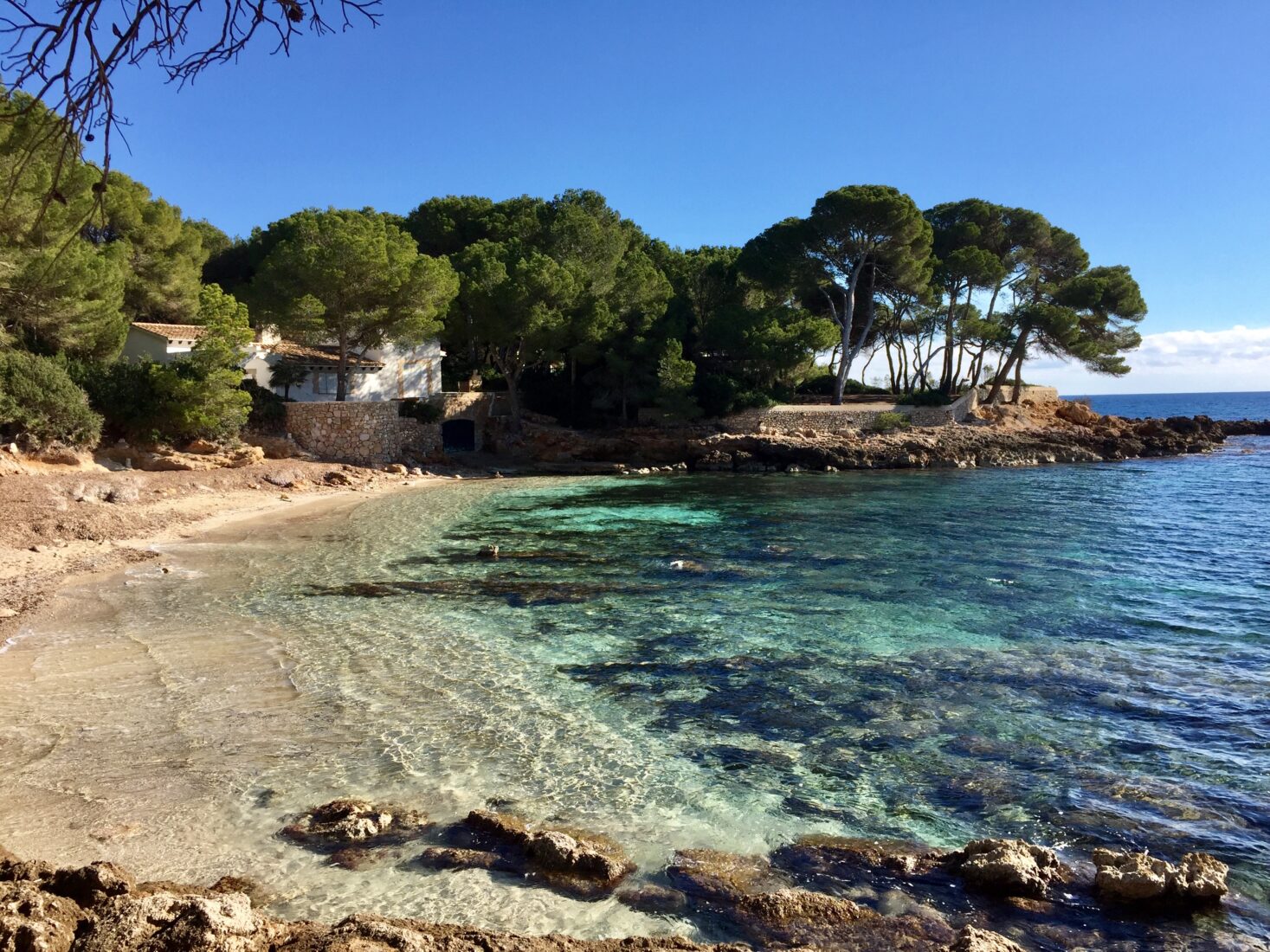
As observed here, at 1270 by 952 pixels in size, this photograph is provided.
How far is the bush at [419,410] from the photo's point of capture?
1441 inches

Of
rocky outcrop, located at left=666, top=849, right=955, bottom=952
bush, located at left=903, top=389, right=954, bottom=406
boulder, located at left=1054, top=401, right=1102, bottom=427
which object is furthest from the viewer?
boulder, located at left=1054, top=401, right=1102, bottom=427

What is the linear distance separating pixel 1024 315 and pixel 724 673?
44287 millimetres

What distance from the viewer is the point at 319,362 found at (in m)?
35.9

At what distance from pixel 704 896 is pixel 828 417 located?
38914 millimetres

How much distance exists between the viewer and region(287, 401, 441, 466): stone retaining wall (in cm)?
3219

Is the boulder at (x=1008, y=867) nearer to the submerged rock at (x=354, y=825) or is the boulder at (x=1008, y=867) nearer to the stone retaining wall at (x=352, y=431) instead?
the submerged rock at (x=354, y=825)

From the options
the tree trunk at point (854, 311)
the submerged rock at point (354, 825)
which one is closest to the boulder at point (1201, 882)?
the submerged rock at point (354, 825)

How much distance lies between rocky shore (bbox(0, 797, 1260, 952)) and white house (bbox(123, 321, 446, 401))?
2890 cm

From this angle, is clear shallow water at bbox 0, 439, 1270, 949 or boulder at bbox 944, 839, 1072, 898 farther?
clear shallow water at bbox 0, 439, 1270, 949

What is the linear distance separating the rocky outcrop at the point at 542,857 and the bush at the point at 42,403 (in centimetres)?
2175

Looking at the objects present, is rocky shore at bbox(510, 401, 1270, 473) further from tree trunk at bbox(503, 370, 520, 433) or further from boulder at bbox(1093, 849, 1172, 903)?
boulder at bbox(1093, 849, 1172, 903)

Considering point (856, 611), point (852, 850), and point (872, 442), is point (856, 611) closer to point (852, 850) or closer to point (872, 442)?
point (852, 850)

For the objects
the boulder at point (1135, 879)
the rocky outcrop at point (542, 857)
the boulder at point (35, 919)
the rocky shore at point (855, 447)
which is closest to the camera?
the boulder at point (35, 919)

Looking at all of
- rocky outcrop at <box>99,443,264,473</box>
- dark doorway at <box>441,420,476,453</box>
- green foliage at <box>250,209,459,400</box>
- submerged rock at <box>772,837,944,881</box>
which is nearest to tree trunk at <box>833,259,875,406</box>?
dark doorway at <box>441,420,476,453</box>
